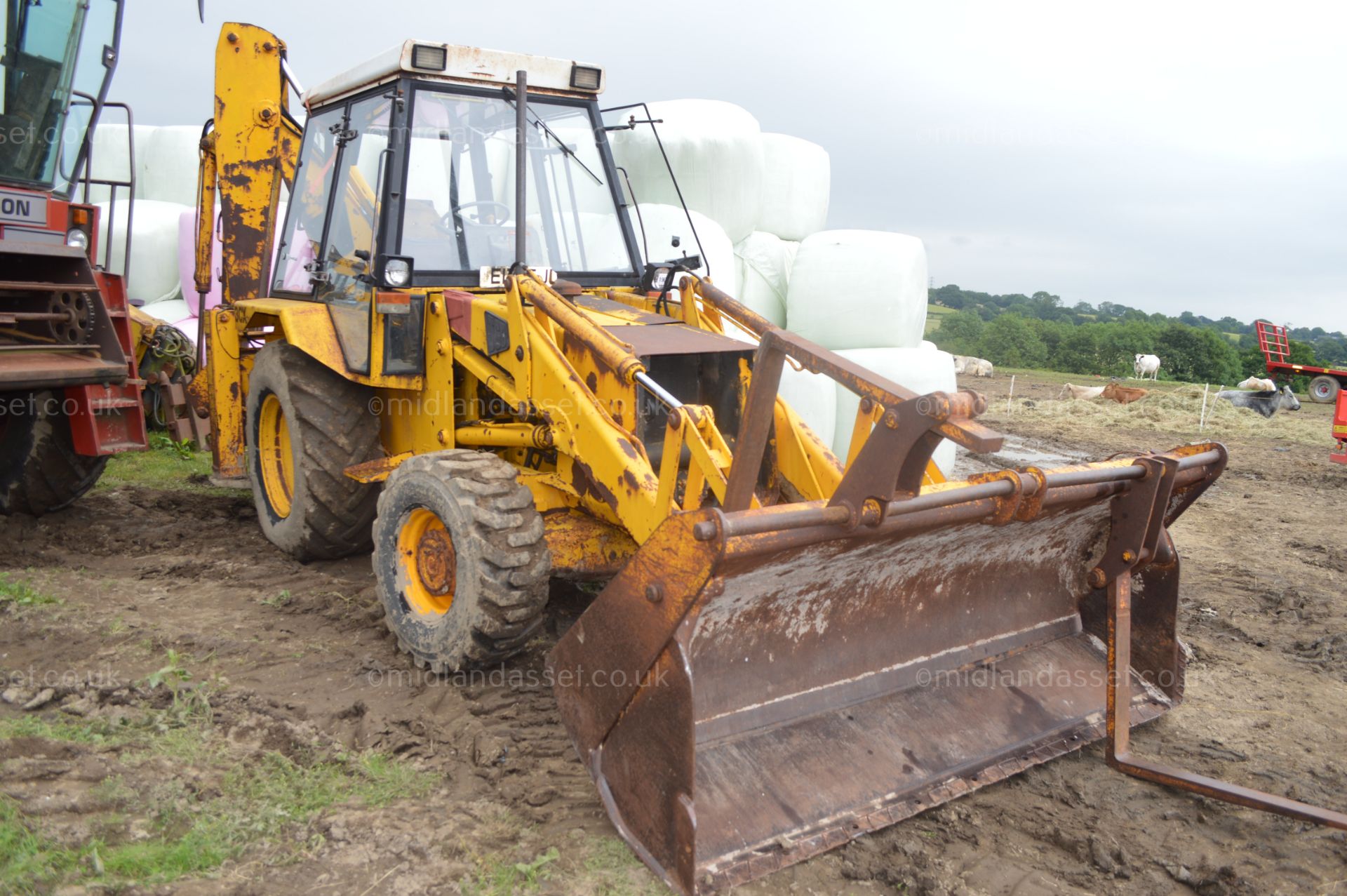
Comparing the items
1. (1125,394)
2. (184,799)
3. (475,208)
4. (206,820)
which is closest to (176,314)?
(475,208)

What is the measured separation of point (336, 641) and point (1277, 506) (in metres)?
8.70

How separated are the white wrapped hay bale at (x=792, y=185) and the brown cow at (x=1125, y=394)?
11.4m

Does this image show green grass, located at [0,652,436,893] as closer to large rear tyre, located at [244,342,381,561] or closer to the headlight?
large rear tyre, located at [244,342,381,561]

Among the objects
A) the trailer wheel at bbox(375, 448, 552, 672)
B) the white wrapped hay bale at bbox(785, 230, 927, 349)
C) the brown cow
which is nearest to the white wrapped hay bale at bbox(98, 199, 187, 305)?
the white wrapped hay bale at bbox(785, 230, 927, 349)

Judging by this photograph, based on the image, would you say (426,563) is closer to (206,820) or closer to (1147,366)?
(206,820)

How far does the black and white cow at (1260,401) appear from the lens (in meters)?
19.0

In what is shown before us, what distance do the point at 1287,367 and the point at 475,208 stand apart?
21.9 meters

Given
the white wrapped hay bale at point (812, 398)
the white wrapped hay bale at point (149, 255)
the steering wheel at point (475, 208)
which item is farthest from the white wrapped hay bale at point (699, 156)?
the white wrapped hay bale at point (149, 255)

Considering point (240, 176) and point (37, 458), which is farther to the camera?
point (240, 176)

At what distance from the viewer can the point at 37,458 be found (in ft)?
19.2

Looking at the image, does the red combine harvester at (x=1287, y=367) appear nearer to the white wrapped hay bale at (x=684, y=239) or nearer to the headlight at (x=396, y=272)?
the white wrapped hay bale at (x=684, y=239)

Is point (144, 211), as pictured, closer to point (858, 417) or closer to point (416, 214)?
point (416, 214)

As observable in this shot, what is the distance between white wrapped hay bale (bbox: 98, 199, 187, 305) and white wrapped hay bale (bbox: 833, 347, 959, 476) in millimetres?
7493

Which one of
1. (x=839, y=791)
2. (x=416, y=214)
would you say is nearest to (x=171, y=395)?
(x=416, y=214)
